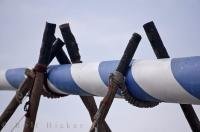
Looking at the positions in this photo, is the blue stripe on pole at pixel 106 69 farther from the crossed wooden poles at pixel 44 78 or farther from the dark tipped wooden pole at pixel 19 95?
the dark tipped wooden pole at pixel 19 95

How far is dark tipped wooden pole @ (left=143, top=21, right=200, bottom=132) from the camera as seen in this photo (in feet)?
10.0

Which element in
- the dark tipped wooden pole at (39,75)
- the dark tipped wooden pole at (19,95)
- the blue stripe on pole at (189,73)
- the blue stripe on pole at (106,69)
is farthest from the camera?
the dark tipped wooden pole at (19,95)

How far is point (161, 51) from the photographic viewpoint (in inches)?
121

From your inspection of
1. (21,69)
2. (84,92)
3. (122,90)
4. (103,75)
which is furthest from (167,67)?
(21,69)

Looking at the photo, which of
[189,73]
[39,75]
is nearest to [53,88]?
[39,75]

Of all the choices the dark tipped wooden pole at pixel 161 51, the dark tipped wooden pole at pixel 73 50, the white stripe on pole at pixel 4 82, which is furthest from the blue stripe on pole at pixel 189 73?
the white stripe on pole at pixel 4 82

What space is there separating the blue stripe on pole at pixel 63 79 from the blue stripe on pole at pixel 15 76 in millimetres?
629

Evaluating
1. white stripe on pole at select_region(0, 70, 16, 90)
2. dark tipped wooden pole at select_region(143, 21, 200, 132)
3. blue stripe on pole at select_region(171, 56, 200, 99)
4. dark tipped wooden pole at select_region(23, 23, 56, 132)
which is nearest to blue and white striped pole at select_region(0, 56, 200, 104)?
blue stripe on pole at select_region(171, 56, 200, 99)

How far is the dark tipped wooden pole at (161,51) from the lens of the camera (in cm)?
305

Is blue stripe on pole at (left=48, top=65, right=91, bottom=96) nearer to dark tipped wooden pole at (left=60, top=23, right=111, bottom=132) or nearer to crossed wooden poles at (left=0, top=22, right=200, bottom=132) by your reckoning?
crossed wooden poles at (left=0, top=22, right=200, bottom=132)

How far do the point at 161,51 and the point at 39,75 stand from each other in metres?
1.34

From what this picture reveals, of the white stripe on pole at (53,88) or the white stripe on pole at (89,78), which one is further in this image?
the white stripe on pole at (53,88)

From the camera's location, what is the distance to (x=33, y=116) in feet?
10.7

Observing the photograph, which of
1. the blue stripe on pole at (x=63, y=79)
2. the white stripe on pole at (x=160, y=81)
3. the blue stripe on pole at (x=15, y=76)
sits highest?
the white stripe on pole at (x=160, y=81)
